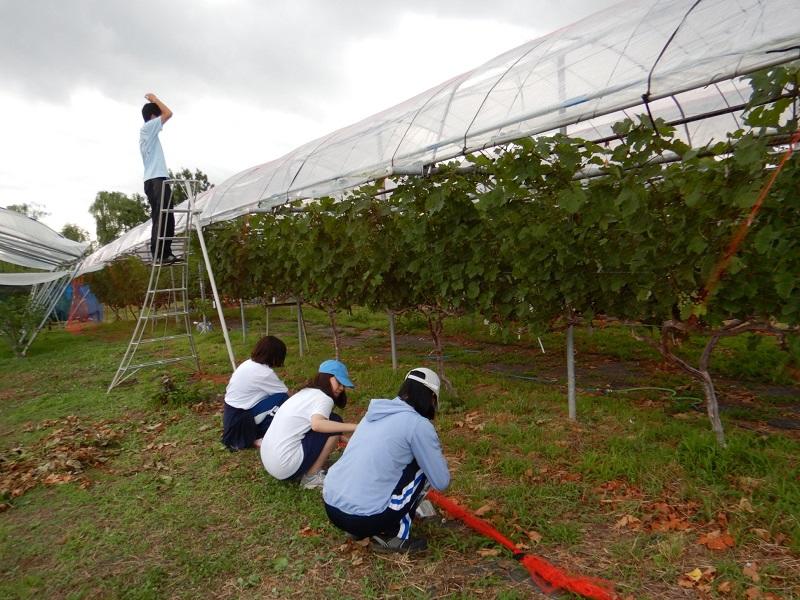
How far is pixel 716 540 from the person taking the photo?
2840mm

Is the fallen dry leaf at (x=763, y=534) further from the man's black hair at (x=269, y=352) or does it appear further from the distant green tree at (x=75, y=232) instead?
the distant green tree at (x=75, y=232)

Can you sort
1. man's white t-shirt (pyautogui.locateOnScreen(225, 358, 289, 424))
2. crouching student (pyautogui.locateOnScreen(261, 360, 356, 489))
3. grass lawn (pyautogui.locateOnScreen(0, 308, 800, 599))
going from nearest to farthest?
1. grass lawn (pyautogui.locateOnScreen(0, 308, 800, 599))
2. crouching student (pyautogui.locateOnScreen(261, 360, 356, 489))
3. man's white t-shirt (pyautogui.locateOnScreen(225, 358, 289, 424))

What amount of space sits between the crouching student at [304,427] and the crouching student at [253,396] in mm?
904

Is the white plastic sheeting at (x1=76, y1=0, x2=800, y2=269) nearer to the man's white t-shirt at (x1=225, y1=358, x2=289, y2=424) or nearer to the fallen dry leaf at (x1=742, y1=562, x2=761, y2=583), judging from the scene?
the man's white t-shirt at (x1=225, y1=358, x2=289, y2=424)

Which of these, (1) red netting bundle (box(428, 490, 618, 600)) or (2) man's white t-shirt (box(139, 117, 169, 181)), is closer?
(1) red netting bundle (box(428, 490, 618, 600))

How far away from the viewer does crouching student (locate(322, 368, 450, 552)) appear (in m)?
2.86

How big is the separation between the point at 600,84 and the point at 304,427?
3443mm

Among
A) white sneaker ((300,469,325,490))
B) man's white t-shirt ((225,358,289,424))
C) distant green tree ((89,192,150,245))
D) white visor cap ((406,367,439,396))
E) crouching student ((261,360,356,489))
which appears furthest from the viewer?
distant green tree ((89,192,150,245))

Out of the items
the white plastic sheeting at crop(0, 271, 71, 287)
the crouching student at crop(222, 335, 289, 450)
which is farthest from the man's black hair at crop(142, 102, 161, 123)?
the white plastic sheeting at crop(0, 271, 71, 287)

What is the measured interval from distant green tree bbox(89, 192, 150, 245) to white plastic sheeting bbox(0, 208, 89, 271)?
30672mm

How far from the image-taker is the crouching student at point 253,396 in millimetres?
4664

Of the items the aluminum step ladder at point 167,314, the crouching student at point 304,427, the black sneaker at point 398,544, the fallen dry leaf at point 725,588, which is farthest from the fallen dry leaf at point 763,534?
the aluminum step ladder at point 167,314

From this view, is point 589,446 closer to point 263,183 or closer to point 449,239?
point 449,239

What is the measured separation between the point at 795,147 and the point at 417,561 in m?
3.20
